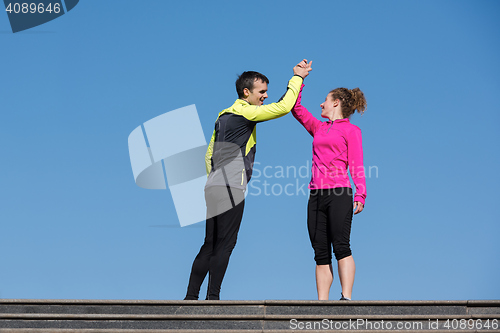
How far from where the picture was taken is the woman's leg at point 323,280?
6.40 meters

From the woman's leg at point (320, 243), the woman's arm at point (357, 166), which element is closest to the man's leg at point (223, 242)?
the woman's leg at point (320, 243)

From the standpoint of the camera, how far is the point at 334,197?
648 cm

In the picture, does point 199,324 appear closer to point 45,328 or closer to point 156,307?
point 156,307

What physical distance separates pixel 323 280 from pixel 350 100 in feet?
6.50

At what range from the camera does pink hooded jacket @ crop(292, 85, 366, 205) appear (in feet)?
21.5

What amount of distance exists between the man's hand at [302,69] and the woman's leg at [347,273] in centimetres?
202

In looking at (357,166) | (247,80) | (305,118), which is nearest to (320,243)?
(357,166)

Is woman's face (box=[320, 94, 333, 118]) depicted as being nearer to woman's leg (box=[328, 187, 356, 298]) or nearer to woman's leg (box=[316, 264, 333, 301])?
woman's leg (box=[328, 187, 356, 298])

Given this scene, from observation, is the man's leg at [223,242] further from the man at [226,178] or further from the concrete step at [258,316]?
the concrete step at [258,316]

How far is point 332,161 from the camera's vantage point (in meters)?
6.59

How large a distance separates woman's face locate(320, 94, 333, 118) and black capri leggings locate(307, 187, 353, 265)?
3.01ft

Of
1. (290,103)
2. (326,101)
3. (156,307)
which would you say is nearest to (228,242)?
(156,307)

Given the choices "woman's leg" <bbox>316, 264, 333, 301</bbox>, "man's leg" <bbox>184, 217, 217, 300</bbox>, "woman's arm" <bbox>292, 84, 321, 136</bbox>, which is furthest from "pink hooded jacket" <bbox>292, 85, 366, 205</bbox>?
"man's leg" <bbox>184, 217, 217, 300</bbox>

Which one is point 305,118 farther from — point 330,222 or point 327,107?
point 330,222
